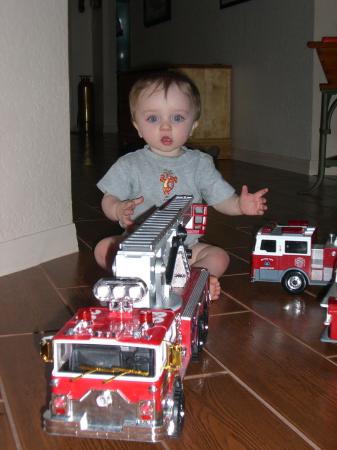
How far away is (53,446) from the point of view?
2.67 feet

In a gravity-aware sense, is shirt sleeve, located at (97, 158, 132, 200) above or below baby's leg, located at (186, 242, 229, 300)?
above

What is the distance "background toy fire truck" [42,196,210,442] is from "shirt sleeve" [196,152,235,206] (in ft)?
2.20

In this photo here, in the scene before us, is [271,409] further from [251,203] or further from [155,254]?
[251,203]

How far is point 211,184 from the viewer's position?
4.87ft

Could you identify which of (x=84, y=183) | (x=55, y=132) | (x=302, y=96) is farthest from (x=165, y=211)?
(x=302, y=96)

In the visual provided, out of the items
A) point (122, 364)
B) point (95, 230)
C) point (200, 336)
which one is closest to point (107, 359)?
point (122, 364)

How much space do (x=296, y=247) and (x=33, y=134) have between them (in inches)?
29.4

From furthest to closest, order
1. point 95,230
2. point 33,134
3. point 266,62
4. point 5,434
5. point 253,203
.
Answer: point 266,62 → point 95,230 → point 33,134 → point 253,203 → point 5,434

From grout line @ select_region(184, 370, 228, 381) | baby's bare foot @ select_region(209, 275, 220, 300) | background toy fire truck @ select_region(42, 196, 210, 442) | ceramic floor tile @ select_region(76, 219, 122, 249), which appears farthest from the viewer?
ceramic floor tile @ select_region(76, 219, 122, 249)

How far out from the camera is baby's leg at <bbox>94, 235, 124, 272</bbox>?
5.08 ft

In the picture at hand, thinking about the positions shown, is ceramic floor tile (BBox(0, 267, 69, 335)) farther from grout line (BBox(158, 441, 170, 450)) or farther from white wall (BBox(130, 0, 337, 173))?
white wall (BBox(130, 0, 337, 173))

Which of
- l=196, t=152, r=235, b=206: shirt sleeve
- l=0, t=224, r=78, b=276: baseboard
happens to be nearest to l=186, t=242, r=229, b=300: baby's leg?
l=196, t=152, r=235, b=206: shirt sleeve

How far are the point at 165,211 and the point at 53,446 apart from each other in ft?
1.31

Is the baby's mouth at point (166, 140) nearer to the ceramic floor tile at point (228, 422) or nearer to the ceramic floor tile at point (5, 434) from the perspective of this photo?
the ceramic floor tile at point (228, 422)
